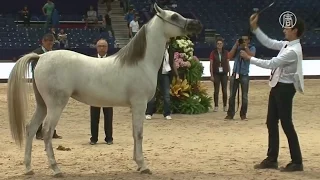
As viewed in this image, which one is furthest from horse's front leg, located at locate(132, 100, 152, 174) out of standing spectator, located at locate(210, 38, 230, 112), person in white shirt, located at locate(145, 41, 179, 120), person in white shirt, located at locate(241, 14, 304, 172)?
standing spectator, located at locate(210, 38, 230, 112)

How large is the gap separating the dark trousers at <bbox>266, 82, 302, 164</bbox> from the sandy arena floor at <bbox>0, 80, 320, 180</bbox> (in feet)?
0.95

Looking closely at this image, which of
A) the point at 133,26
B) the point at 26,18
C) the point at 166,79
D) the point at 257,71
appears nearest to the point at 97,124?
the point at 166,79

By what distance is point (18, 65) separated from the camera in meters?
7.53

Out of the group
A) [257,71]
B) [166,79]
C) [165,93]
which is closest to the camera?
[166,79]

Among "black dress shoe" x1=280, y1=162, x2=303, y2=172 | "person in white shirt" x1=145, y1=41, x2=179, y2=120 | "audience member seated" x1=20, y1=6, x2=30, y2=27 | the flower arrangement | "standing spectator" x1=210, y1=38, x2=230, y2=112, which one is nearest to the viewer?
"black dress shoe" x1=280, y1=162, x2=303, y2=172

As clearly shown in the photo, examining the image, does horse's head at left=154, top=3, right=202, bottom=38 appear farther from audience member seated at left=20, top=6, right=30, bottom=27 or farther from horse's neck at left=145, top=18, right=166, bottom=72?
audience member seated at left=20, top=6, right=30, bottom=27

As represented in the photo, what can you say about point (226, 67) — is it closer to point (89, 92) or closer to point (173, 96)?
point (173, 96)

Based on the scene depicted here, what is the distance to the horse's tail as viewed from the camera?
7.46m

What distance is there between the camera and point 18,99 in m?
7.47

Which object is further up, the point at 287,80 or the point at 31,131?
the point at 287,80

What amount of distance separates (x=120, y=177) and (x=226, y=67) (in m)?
7.30

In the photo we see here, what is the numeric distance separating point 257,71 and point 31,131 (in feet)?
50.3

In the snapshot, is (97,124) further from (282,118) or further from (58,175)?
(282,118)

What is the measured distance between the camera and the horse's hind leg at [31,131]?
7562 millimetres
